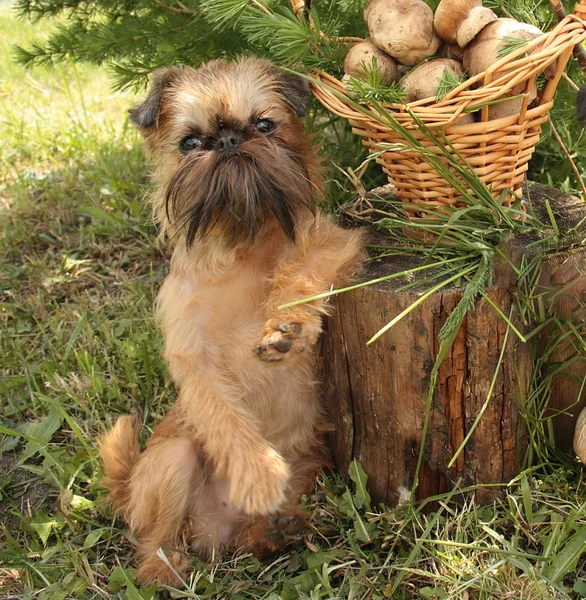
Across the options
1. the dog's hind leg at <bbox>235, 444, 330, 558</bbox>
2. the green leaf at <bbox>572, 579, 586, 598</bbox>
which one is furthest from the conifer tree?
the green leaf at <bbox>572, 579, 586, 598</bbox>

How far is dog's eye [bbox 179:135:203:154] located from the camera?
2432mm

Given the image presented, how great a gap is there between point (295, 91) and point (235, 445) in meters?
1.32

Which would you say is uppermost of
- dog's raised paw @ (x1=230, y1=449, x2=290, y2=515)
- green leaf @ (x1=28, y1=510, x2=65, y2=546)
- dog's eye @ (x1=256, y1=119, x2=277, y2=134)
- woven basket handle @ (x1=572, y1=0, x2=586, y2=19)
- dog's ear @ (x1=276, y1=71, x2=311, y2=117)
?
woven basket handle @ (x1=572, y1=0, x2=586, y2=19)

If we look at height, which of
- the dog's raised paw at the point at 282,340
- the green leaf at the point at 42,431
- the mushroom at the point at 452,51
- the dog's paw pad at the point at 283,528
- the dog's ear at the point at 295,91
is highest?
the mushroom at the point at 452,51

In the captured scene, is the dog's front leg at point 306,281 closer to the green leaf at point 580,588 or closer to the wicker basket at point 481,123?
the wicker basket at point 481,123

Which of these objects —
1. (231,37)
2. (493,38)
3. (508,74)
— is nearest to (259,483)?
(508,74)

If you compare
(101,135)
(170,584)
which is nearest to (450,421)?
(170,584)

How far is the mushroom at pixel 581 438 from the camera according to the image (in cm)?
237

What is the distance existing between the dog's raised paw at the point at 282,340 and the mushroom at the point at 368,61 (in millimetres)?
893

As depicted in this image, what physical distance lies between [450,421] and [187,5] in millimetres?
2425

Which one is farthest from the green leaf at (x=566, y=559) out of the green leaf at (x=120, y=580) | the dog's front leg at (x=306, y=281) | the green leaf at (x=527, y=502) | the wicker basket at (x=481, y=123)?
the green leaf at (x=120, y=580)

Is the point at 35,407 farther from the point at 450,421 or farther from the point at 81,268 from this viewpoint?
the point at 450,421

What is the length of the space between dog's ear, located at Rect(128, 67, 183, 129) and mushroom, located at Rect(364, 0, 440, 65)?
78cm

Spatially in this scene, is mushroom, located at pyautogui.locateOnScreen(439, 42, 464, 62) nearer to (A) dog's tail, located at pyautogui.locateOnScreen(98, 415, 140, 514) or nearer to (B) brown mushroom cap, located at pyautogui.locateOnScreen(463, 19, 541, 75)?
(B) brown mushroom cap, located at pyautogui.locateOnScreen(463, 19, 541, 75)
